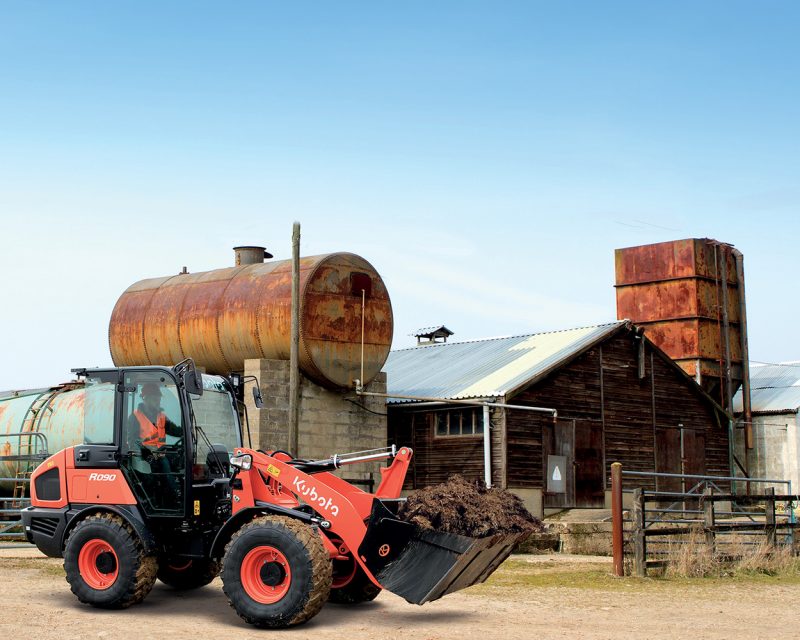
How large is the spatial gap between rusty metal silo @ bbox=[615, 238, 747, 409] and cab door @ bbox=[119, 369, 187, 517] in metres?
27.0

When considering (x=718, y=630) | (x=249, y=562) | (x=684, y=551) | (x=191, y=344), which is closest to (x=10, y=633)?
(x=249, y=562)

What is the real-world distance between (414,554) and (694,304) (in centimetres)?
2736

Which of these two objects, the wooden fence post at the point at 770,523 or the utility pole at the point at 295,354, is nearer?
the wooden fence post at the point at 770,523

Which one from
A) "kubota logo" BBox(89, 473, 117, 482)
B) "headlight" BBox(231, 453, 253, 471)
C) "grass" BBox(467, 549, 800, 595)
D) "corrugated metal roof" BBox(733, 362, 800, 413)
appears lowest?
"grass" BBox(467, 549, 800, 595)

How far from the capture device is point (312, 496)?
1131cm

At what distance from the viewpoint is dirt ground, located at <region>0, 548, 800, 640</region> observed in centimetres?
1074

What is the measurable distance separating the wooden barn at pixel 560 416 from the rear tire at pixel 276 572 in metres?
16.6

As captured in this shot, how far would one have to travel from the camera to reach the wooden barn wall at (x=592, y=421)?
27.7 meters

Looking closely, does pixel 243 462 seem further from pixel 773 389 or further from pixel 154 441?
pixel 773 389

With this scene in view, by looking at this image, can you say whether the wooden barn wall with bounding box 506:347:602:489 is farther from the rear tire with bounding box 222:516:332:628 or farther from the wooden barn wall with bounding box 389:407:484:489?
the rear tire with bounding box 222:516:332:628

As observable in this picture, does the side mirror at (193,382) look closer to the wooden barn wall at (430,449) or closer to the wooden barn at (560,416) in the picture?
the wooden barn at (560,416)

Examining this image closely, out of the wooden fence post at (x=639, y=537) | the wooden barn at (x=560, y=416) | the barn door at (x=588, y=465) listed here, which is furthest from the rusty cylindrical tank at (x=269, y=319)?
the wooden fence post at (x=639, y=537)

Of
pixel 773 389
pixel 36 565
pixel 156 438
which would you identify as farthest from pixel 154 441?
pixel 773 389

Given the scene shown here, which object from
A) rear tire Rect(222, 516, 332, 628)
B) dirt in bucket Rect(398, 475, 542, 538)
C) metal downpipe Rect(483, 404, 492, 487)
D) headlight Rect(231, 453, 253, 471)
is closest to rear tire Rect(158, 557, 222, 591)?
headlight Rect(231, 453, 253, 471)
